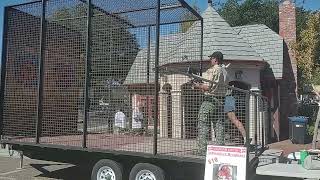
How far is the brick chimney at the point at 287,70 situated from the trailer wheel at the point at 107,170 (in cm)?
1464

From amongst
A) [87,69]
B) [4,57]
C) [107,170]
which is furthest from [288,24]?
[107,170]

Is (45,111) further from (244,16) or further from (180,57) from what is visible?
(244,16)

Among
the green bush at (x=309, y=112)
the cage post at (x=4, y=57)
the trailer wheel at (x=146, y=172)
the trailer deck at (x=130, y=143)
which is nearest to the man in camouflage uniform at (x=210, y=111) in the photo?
the trailer deck at (x=130, y=143)

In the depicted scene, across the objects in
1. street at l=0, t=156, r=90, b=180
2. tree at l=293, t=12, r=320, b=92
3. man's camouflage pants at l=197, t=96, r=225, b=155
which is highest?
tree at l=293, t=12, r=320, b=92

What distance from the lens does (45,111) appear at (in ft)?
31.6

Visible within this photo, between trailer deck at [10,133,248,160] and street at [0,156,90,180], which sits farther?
street at [0,156,90,180]

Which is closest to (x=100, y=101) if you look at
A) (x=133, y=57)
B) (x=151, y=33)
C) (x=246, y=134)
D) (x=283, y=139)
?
(x=133, y=57)

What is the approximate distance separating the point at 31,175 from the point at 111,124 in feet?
11.1

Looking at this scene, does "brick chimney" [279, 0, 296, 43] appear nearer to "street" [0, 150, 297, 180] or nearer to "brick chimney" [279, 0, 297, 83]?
"brick chimney" [279, 0, 297, 83]

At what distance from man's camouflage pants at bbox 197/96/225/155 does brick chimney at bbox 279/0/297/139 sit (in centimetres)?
1424

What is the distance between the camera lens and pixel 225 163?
23.6 feet

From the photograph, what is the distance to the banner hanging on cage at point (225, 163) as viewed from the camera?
7.04m

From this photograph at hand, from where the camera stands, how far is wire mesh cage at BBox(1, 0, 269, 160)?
8.17m

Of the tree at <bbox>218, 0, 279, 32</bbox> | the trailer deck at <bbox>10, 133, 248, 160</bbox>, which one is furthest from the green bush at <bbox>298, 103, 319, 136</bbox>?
the tree at <bbox>218, 0, 279, 32</bbox>
